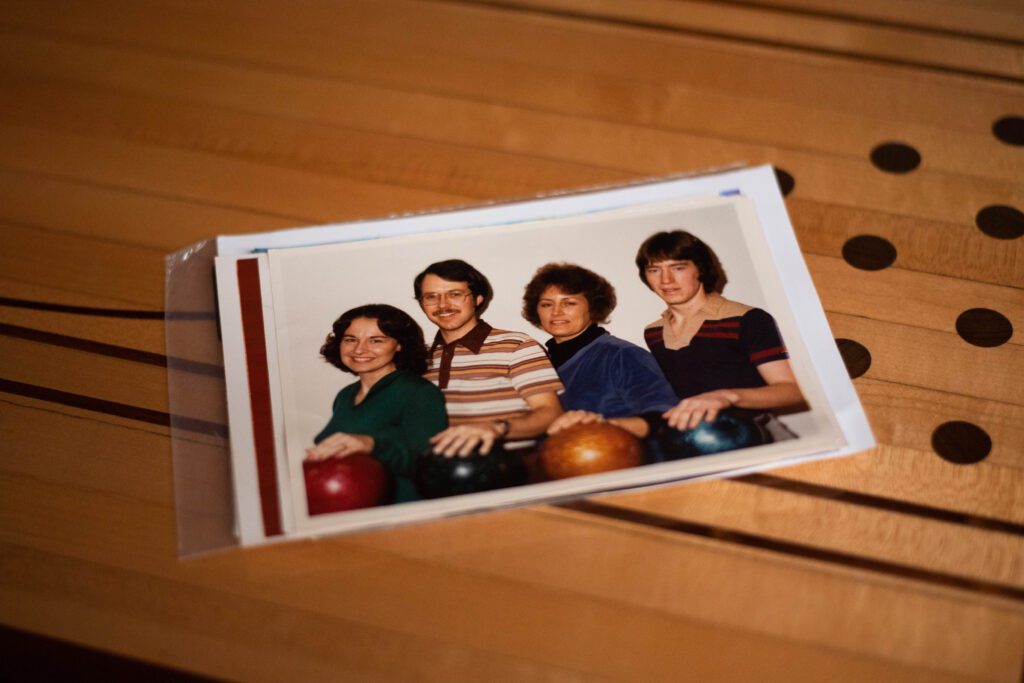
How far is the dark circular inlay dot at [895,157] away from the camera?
0.61 meters

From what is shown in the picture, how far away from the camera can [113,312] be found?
0.56 meters

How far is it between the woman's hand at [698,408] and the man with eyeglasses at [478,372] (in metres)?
0.07

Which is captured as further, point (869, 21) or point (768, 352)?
point (869, 21)

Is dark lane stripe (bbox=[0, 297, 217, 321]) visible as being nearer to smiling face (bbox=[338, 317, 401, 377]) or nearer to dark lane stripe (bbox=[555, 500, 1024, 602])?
smiling face (bbox=[338, 317, 401, 377])

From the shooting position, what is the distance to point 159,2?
0.72m

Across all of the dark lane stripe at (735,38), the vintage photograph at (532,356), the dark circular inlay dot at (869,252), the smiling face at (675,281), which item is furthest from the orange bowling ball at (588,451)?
the dark lane stripe at (735,38)

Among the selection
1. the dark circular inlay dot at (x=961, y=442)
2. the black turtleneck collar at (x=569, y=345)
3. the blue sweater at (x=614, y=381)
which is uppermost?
the black turtleneck collar at (x=569, y=345)

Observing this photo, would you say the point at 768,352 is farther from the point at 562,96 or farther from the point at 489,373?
the point at 562,96

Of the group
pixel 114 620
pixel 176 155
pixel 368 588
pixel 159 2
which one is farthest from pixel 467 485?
pixel 159 2

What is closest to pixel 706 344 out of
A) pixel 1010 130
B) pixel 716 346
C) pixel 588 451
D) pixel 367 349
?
pixel 716 346

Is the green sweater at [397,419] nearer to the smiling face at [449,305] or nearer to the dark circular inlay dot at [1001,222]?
the smiling face at [449,305]

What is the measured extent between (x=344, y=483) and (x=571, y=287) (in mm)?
197

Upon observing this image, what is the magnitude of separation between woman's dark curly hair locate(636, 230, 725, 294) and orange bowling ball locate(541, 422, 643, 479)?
12 centimetres

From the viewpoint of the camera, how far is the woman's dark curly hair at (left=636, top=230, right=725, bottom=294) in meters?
0.55
